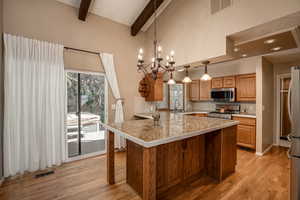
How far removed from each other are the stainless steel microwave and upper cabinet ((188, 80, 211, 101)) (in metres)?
0.27

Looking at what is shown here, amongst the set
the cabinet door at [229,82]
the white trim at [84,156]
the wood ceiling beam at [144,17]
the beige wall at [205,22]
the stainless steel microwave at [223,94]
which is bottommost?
the white trim at [84,156]

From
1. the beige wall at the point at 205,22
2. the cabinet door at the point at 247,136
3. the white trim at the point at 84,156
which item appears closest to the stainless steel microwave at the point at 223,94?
the cabinet door at the point at 247,136

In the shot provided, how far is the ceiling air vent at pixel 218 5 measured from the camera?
8.50 feet

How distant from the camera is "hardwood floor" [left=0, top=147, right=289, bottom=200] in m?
2.04

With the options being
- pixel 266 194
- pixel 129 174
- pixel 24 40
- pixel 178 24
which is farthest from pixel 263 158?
pixel 24 40

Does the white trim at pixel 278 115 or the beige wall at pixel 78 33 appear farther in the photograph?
the white trim at pixel 278 115

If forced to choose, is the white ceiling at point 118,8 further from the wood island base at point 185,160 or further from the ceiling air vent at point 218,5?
the wood island base at point 185,160

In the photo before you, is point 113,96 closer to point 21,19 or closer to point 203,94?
point 21,19

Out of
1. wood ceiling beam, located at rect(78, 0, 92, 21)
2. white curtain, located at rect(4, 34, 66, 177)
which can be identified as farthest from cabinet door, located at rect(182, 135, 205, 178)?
wood ceiling beam, located at rect(78, 0, 92, 21)

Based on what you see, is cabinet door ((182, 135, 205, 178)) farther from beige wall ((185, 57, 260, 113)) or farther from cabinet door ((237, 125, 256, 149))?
beige wall ((185, 57, 260, 113))

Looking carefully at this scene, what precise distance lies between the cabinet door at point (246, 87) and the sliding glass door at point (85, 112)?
3.88 meters

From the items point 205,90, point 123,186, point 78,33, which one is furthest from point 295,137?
point 78,33

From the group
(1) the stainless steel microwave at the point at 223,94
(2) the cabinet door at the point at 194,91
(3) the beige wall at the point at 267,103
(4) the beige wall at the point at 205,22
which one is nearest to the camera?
(4) the beige wall at the point at 205,22

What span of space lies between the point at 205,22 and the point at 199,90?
2725mm
